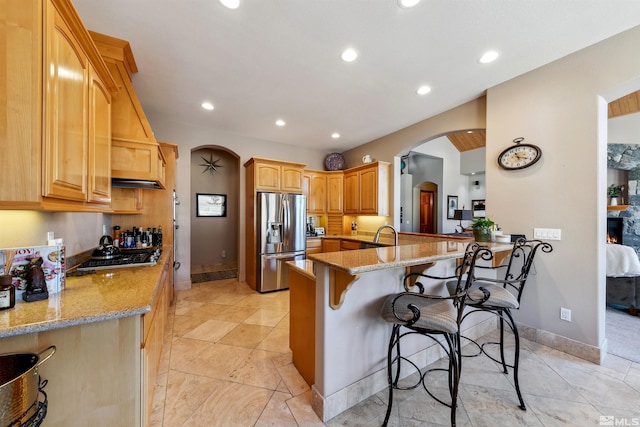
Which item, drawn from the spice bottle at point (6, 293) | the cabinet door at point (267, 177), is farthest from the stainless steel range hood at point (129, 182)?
the cabinet door at point (267, 177)

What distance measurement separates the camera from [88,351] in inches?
40.6

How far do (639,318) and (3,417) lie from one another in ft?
18.0

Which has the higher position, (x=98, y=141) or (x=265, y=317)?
(x=98, y=141)

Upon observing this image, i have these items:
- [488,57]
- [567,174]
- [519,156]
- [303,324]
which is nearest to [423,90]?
[488,57]

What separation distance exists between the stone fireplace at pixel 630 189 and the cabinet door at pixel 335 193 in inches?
226

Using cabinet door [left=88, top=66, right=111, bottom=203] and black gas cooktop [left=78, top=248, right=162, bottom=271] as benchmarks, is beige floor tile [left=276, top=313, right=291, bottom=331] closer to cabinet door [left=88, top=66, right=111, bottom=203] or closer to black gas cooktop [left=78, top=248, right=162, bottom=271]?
black gas cooktop [left=78, top=248, right=162, bottom=271]

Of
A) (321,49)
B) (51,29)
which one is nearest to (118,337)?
(51,29)

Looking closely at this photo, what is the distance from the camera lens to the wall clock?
252cm

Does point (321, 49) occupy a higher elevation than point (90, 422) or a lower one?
higher

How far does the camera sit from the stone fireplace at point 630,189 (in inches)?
189

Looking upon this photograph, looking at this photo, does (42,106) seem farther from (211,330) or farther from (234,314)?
(234,314)

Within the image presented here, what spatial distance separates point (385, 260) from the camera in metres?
1.39

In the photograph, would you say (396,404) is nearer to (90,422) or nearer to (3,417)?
(90,422)

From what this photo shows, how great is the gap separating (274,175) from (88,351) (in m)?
3.65
